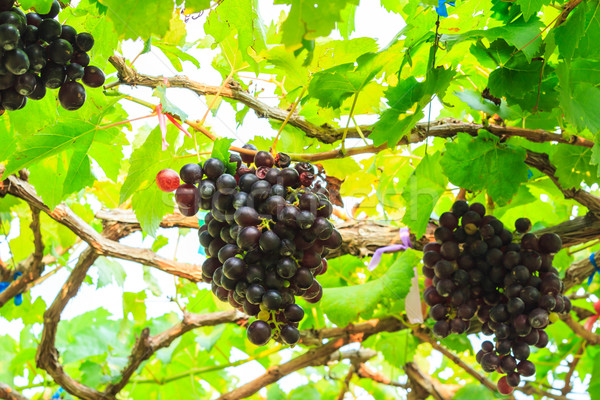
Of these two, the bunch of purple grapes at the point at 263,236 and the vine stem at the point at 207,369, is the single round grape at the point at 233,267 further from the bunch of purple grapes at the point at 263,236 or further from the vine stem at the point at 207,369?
the vine stem at the point at 207,369

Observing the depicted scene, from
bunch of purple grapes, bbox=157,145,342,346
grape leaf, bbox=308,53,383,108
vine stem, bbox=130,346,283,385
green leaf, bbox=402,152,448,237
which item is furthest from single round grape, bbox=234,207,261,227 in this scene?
vine stem, bbox=130,346,283,385

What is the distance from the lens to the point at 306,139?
1750 millimetres

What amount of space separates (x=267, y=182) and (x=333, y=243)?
0.62 feet

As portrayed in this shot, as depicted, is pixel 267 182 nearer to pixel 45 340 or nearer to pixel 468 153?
pixel 468 153

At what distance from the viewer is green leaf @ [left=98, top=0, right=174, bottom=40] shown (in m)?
0.82

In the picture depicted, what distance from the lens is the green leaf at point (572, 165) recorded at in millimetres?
1663

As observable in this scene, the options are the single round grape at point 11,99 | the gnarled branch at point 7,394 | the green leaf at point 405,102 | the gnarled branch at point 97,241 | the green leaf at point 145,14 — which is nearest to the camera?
the green leaf at point 145,14

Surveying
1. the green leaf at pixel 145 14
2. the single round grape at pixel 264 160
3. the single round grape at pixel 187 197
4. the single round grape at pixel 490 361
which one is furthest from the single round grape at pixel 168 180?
the single round grape at pixel 490 361

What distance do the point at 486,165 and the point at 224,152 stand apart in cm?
90

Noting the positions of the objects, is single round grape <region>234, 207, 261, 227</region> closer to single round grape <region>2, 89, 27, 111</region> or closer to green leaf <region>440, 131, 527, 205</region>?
single round grape <region>2, 89, 27, 111</region>

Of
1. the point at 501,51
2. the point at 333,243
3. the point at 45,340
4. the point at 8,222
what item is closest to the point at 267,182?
the point at 333,243

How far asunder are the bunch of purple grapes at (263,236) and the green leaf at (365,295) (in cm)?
56

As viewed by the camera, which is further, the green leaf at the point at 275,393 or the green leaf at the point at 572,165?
the green leaf at the point at 275,393

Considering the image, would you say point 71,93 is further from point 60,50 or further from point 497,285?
point 497,285
